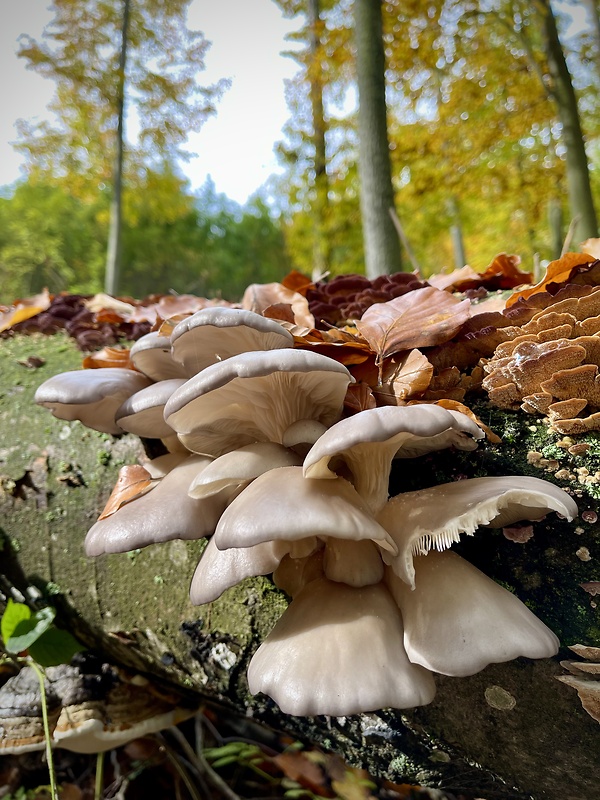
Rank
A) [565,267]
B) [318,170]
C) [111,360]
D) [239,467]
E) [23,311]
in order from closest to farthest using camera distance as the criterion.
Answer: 1. [239,467]
2. [565,267]
3. [111,360]
4. [23,311]
5. [318,170]

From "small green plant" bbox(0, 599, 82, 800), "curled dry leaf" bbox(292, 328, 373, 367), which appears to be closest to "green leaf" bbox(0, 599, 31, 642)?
"small green plant" bbox(0, 599, 82, 800)

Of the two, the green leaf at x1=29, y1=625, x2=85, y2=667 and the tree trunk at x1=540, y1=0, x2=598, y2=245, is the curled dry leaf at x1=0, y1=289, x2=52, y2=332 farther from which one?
the tree trunk at x1=540, y1=0, x2=598, y2=245

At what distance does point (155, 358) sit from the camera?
127 cm

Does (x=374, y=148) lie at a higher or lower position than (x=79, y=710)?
higher

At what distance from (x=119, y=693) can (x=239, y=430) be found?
3.34 feet

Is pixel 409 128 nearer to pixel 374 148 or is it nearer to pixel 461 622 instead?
pixel 374 148

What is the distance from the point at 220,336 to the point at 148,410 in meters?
0.29

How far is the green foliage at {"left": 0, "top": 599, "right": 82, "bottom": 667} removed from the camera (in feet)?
4.18

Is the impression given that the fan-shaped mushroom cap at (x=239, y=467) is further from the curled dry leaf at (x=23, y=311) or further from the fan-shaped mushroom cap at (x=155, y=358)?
the curled dry leaf at (x=23, y=311)

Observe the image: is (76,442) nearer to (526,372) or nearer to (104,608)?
(104,608)

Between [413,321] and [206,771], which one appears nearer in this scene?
[413,321]

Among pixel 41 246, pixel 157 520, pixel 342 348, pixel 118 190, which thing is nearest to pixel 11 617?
pixel 157 520

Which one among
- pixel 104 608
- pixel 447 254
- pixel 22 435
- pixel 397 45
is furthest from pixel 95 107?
pixel 447 254

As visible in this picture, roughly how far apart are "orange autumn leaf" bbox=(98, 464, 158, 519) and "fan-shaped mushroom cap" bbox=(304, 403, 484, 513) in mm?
478
